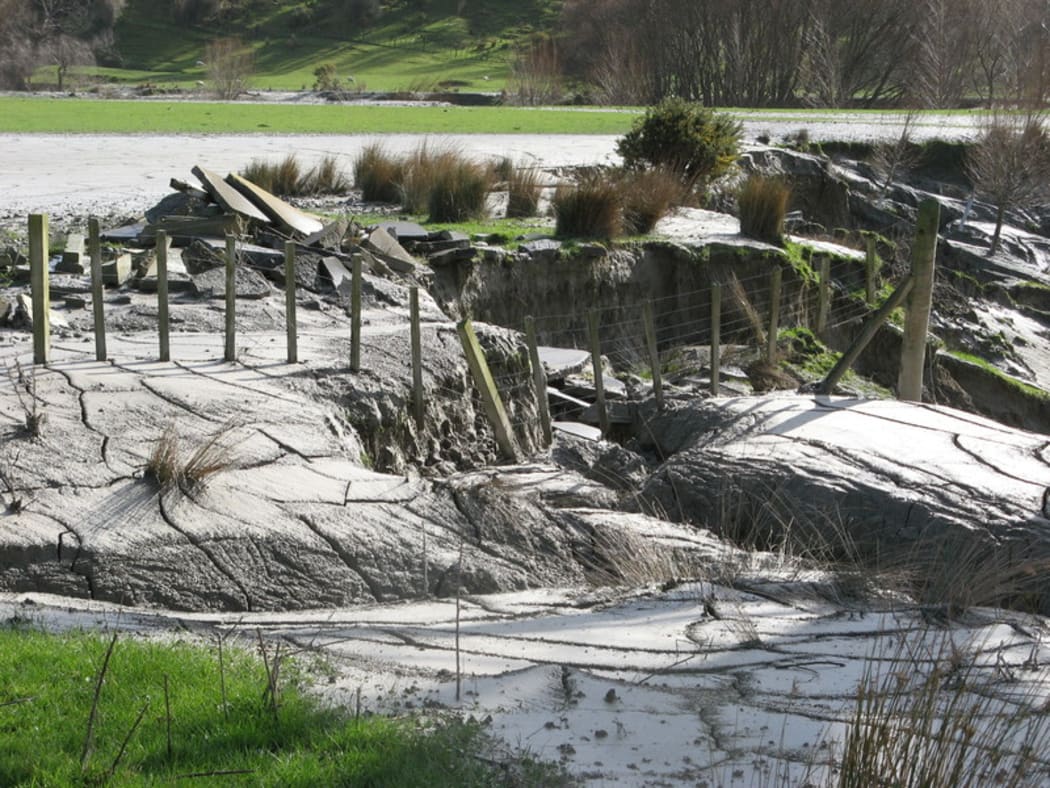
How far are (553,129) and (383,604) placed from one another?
82.2ft

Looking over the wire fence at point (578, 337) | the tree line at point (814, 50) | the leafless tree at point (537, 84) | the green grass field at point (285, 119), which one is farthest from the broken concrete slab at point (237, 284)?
A: the leafless tree at point (537, 84)

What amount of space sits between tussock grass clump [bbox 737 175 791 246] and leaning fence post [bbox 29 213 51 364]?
10642 millimetres

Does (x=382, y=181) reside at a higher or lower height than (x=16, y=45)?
lower

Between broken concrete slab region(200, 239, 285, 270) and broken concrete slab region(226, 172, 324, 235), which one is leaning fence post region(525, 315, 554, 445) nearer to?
broken concrete slab region(200, 239, 285, 270)

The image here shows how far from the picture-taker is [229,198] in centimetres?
1372

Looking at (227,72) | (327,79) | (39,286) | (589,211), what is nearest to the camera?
(39,286)

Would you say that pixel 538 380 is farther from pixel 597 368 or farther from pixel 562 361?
pixel 562 361

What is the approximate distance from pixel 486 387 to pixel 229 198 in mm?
5450

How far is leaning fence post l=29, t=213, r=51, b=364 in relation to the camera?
8820mm

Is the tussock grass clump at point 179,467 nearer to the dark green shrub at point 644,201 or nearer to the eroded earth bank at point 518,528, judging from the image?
the eroded earth bank at point 518,528

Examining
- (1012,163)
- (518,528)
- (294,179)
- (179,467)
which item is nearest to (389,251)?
(294,179)

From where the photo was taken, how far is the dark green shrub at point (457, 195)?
16.6 m

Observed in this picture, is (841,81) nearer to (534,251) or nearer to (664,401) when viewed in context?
(534,251)

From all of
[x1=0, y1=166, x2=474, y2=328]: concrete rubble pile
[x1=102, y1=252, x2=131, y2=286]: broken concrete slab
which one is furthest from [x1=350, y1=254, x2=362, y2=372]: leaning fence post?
[x1=102, y1=252, x2=131, y2=286]: broken concrete slab
